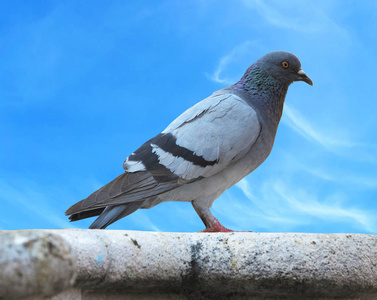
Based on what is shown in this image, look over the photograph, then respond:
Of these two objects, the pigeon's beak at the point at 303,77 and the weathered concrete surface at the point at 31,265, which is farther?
the pigeon's beak at the point at 303,77

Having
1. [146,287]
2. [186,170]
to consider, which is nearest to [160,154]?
[186,170]

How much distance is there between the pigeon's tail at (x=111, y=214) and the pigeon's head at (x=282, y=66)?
211cm

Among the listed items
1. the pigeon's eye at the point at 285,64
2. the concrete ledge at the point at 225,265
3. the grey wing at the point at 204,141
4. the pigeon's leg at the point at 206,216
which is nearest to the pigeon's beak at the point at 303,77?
the pigeon's eye at the point at 285,64

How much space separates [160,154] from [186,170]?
0.30 meters

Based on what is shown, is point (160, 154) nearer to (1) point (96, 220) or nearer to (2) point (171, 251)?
(1) point (96, 220)

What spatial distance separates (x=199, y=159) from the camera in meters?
4.74

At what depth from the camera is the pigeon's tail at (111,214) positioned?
459 centimetres

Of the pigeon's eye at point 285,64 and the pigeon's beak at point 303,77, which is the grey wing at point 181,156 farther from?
the pigeon's beak at point 303,77

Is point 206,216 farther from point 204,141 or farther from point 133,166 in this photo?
point 133,166

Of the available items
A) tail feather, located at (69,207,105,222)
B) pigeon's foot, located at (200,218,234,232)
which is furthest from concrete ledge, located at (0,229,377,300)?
tail feather, located at (69,207,105,222)

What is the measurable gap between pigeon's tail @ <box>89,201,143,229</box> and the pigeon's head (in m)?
2.11

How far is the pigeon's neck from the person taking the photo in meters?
5.33

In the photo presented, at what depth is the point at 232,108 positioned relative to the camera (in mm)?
5059

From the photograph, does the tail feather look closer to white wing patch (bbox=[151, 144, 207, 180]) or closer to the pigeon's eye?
white wing patch (bbox=[151, 144, 207, 180])
